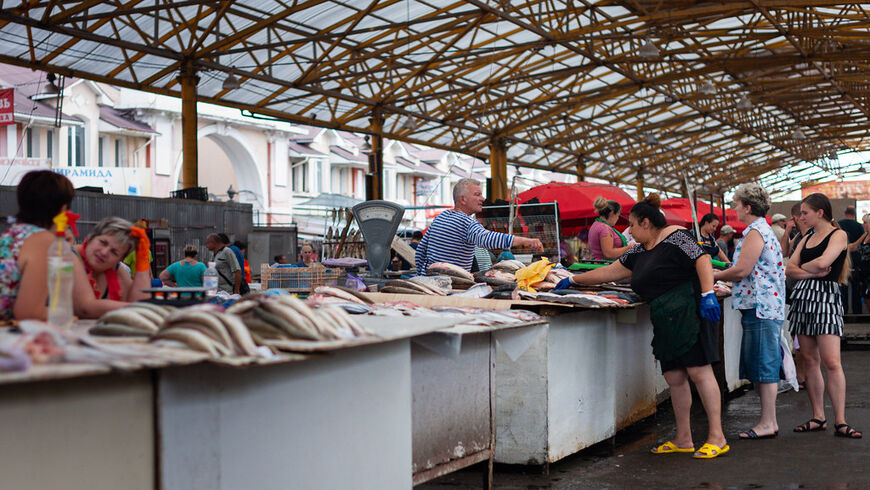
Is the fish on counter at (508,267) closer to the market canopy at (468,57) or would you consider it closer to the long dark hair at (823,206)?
the long dark hair at (823,206)

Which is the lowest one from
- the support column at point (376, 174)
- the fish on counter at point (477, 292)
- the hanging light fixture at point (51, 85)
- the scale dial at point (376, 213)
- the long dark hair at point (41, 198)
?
the fish on counter at point (477, 292)

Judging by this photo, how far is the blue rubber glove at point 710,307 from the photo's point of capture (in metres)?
5.52

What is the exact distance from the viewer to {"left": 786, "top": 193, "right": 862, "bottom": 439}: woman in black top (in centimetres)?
623

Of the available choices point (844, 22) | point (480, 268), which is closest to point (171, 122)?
point (844, 22)

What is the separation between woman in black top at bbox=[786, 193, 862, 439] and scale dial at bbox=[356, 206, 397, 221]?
2837 mm

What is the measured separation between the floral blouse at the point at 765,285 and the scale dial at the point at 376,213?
2.45 m

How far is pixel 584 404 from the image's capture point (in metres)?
5.79

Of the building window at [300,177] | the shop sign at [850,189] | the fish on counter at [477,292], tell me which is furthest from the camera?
the shop sign at [850,189]

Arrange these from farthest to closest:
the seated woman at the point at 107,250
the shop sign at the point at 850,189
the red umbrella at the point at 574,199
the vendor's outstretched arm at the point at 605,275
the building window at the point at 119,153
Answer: the shop sign at the point at 850,189, the building window at the point at 119,153, the red umbrella at the point at 574,199, the vendor's outstretched arm at the point at 605,275, the seated woman at the point at 107,250

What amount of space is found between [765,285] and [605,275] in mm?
1097

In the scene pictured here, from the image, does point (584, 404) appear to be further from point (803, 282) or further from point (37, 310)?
point (37, 310)

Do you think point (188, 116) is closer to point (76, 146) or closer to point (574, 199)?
point (574, 199)

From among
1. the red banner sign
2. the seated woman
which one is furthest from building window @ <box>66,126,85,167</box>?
the seated woman

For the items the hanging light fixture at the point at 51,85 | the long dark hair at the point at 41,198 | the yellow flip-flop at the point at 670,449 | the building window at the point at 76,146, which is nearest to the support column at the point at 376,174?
the hanging light fixture at the point at 51,85
